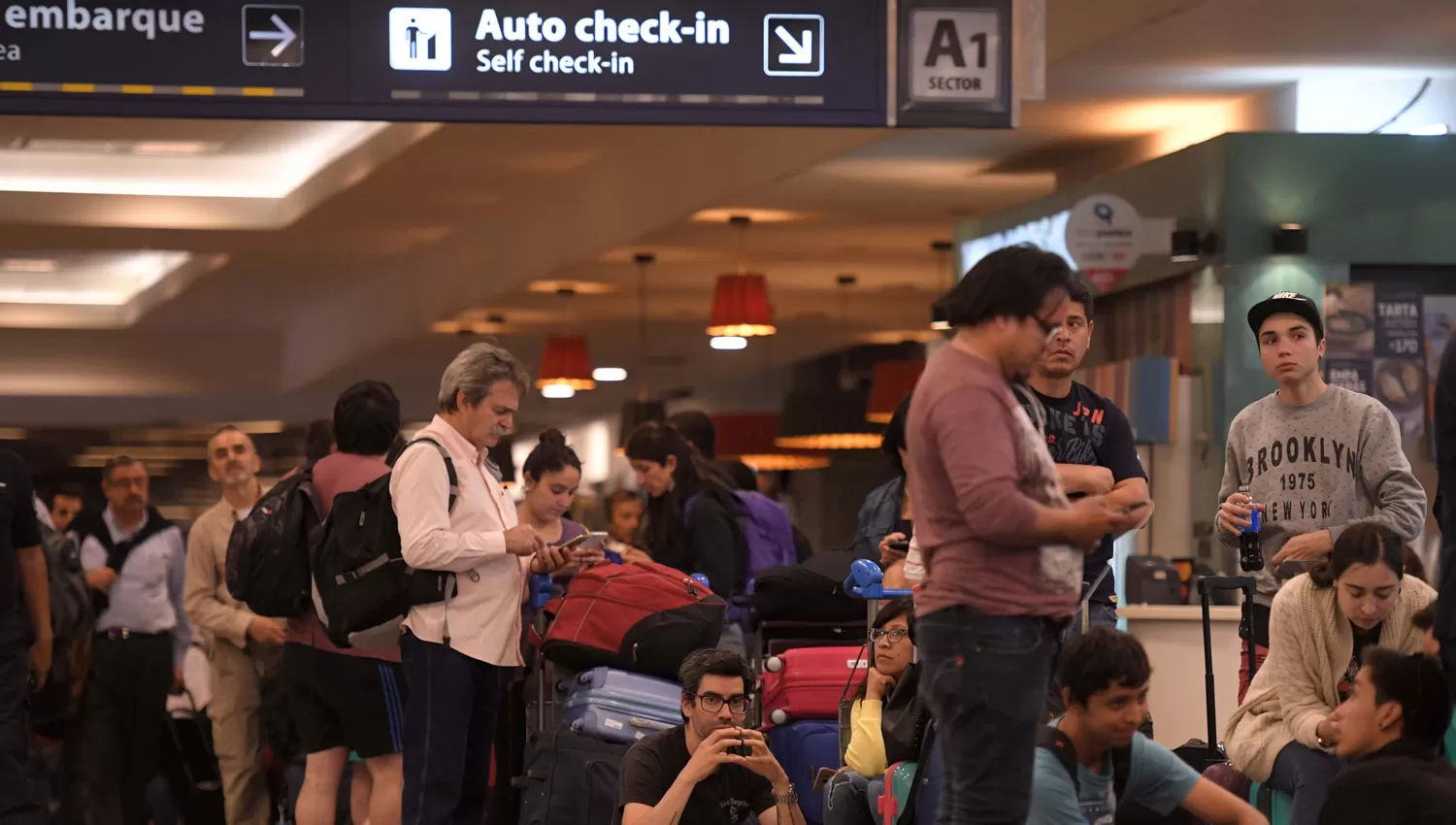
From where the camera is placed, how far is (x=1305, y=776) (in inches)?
184

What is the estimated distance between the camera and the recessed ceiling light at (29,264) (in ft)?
50.6

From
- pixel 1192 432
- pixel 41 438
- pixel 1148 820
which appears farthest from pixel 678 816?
pixel 41 438

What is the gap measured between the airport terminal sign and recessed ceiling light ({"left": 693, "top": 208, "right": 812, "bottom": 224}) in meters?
6.24

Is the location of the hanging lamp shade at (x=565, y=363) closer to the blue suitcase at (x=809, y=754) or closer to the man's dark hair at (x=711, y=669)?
the blue suitcase at (x=809, y=754)

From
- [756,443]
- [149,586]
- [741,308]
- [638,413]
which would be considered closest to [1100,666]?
[149,586]

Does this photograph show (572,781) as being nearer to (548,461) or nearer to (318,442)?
(548,461)

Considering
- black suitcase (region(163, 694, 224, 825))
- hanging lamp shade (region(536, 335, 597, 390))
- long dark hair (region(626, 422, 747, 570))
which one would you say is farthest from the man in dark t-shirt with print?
hanging lamp shade (region(536, 335, 597, 390))

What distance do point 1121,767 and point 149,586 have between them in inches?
201

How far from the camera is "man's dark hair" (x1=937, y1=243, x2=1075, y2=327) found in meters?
3.29

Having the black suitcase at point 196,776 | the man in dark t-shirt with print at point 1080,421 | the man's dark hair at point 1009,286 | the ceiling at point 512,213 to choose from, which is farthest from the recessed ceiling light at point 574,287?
the man's dark hair at point 1009,286

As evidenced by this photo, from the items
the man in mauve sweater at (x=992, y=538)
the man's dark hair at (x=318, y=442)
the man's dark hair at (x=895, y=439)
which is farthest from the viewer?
the man's dark hair at (x=318, y=442)

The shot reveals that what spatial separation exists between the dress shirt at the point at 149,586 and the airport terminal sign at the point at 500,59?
103 inches

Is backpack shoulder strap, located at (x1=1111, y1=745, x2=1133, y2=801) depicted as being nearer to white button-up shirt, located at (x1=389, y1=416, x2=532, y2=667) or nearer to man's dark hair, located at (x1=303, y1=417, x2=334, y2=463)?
white button-up shirt, located at (x1=389, y1=416, x2=532, y2=667)

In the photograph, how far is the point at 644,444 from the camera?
7172 millimetres
